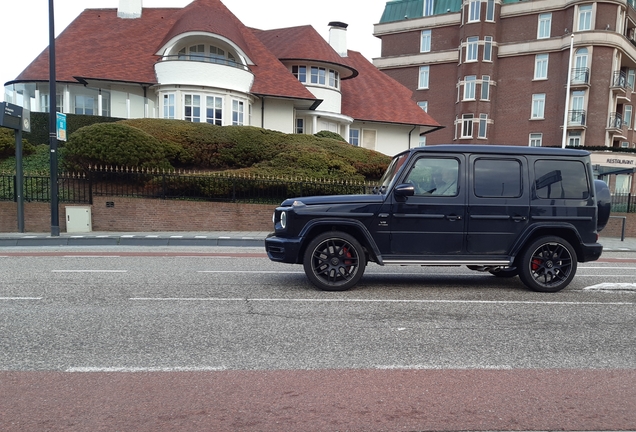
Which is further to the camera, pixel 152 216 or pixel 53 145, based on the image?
pixel 152 216

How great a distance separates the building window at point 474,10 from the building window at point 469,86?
4.92 metres

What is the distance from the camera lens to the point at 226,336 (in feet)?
16.5

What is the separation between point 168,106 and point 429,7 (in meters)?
31.1

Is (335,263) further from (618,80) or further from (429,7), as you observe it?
(429,7)

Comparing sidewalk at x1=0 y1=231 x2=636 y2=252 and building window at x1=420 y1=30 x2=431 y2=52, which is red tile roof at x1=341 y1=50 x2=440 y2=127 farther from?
sidewalk at x1=0 y1=231 x2=636 y2=252

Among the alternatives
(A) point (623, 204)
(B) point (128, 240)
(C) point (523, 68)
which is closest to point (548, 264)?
(B) point (128, 240)

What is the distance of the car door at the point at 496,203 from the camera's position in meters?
7.20

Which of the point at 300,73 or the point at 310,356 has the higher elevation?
the point at 300,73

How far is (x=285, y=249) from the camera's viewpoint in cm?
711

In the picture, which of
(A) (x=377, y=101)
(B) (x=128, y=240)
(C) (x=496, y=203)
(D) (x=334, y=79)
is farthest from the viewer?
(A) (x=377, y=101)

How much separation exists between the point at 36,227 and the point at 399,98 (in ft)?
90.4

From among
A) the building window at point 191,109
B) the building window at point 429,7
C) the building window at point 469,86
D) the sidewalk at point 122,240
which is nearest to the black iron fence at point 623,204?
the sidewalk at point 122,240

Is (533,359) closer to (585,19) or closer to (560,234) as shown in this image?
(560,234)

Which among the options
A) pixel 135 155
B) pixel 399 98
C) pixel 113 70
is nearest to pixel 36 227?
pixel 135 155
